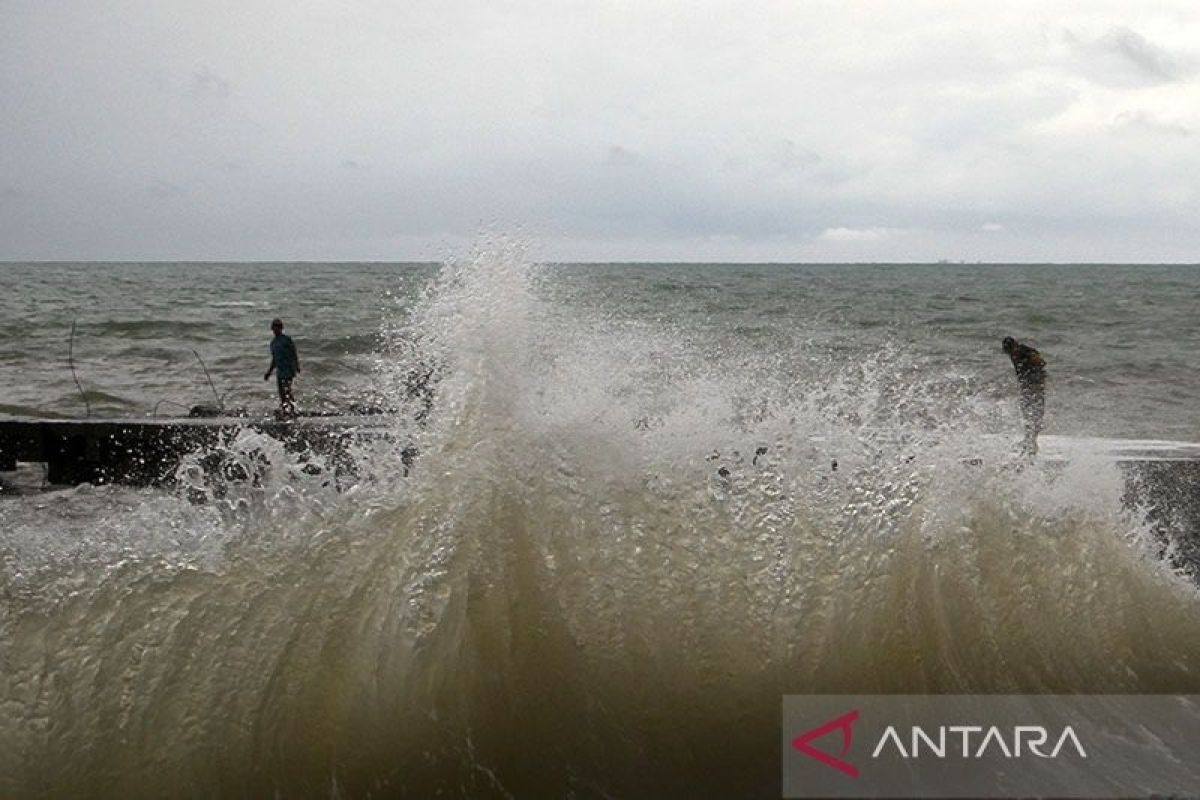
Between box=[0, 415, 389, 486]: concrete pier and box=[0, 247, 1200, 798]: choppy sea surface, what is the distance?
5.19 meters

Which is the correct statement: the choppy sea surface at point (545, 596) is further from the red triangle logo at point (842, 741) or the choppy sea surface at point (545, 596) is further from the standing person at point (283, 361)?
the standing person at point (283, 361)

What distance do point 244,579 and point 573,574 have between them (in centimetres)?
174

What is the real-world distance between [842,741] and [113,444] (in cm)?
1021

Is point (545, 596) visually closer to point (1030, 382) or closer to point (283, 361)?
point (1030, 382)

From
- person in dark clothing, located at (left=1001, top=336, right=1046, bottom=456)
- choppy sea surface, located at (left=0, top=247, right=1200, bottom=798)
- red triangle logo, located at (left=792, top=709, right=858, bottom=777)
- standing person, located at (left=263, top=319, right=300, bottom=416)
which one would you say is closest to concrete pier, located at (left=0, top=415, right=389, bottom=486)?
standing person, located at (left=263, top=319, right=300, bottom=416)

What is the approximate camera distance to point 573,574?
6379mm

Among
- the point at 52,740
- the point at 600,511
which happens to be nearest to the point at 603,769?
the point at 600,511

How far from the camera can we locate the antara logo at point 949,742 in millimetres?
5520

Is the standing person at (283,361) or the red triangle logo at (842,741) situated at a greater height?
the standing person at (283,361)

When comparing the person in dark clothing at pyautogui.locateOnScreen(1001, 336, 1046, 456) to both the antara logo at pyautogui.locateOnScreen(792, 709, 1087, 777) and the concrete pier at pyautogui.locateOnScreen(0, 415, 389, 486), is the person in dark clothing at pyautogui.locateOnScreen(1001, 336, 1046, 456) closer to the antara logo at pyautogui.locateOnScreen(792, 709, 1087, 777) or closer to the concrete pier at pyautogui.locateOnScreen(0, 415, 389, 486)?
the antara logo at pyautogui.locateOnScreen(792, 709, 1087, 777)

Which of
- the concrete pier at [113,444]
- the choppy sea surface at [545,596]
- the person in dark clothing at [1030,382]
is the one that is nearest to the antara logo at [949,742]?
the choppy sea surface at [545,596]

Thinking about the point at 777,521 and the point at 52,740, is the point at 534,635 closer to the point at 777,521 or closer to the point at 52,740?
the point at 777,521

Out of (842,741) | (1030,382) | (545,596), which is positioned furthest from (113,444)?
(842,741)

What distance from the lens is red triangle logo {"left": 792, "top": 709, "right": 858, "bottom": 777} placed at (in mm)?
5387
